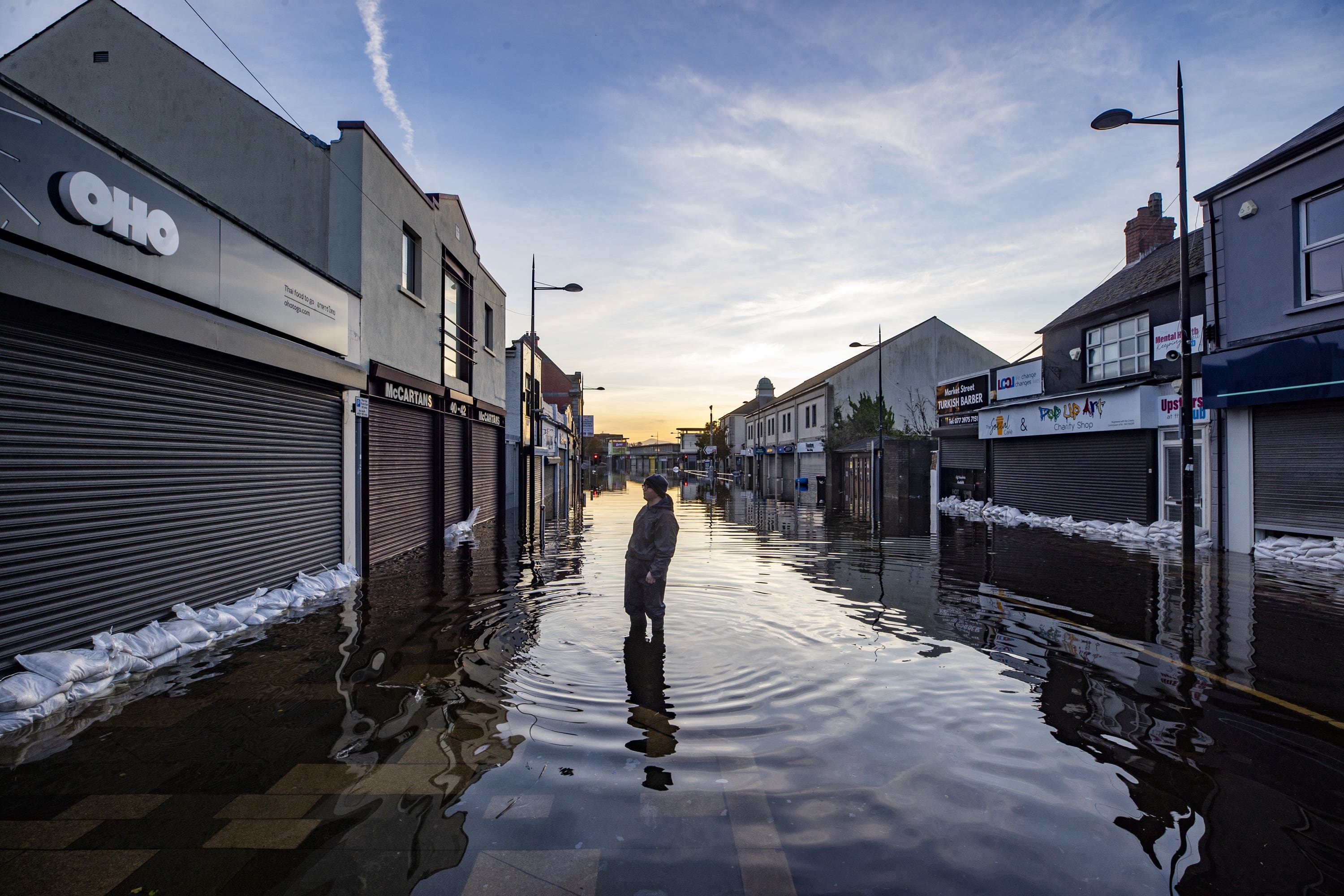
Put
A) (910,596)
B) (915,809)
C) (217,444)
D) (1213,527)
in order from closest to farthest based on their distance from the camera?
(915,809), (217,444), (910,596), (1213,527)

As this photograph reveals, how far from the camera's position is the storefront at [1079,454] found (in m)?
18.0

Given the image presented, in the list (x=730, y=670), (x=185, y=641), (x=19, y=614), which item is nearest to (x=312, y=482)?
(x=185, y=641)

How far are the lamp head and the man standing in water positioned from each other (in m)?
10.9

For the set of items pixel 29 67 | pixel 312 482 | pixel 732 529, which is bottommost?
pixel 732 529

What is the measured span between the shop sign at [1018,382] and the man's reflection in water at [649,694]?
20556 millimetres

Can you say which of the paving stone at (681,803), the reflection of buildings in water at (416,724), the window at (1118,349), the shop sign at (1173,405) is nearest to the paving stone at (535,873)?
the reflection of buildings in water at (416,724)

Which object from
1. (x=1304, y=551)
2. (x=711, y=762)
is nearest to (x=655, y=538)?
(x=711, y=762)

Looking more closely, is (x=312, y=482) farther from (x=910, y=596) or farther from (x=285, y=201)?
(x=910, y=596)

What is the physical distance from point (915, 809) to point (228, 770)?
3637 mm

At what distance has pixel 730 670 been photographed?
5.75 metres

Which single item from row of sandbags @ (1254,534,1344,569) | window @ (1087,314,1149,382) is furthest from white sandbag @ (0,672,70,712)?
window @ (1087,314,1149,382)

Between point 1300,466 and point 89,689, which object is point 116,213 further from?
point 1300,466

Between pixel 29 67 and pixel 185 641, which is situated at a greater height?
pixel 29 67

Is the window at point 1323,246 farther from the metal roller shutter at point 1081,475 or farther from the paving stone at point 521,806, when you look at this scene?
the paving stone at point 521,806
